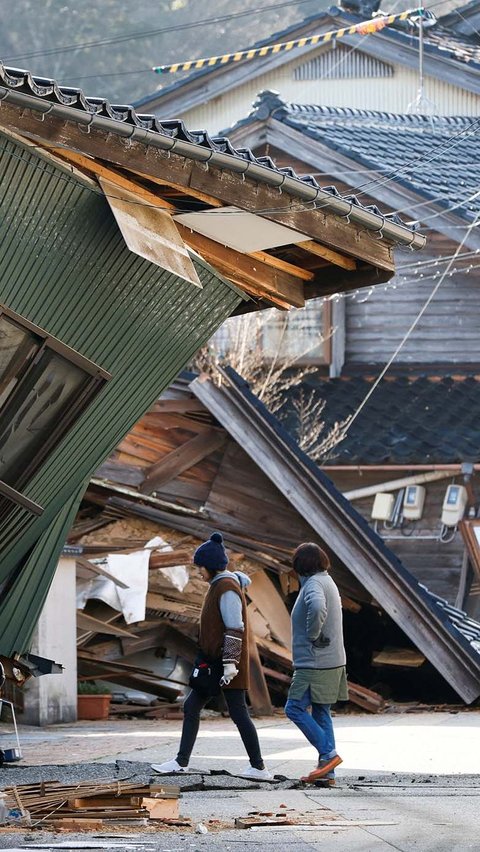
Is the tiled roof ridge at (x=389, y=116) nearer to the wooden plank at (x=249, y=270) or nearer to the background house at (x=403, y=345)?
the background house at (x=403, y=345)

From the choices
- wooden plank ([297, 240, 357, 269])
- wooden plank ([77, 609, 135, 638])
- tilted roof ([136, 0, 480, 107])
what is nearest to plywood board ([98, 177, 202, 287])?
wooden plank ([297, 240, 357, 269])

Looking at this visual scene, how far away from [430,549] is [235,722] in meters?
11.4

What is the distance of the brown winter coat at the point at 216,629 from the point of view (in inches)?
408

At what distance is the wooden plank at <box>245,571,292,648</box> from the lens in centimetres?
1677

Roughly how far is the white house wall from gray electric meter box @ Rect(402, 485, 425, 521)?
472 inches

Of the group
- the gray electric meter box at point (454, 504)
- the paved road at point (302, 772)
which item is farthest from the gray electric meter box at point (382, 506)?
the paved road at point (302, 772)

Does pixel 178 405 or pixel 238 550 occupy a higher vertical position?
pixel 178 405

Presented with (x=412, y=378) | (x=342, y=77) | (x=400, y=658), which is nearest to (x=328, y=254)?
(x=400, y=658)

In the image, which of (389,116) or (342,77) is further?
(342,77)

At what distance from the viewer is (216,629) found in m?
10.4

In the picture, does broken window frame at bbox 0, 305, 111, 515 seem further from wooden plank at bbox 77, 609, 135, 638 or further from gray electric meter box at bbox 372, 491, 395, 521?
gray electric meter box at bbox 372, 491, 395, 521

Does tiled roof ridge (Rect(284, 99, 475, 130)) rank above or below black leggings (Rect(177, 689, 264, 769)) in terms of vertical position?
above

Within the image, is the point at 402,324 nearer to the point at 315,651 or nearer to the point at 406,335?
the point at 406,335

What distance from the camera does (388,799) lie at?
880cm
